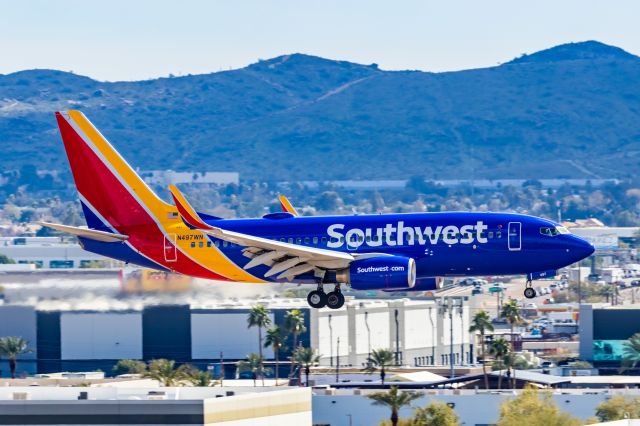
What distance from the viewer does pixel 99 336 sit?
467 feet

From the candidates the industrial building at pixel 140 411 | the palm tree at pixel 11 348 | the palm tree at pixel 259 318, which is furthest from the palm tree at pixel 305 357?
the industrial building at pixel 140 411

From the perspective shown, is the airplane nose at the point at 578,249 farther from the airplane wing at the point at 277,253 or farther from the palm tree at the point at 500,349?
the palm tree at the point at 500,349

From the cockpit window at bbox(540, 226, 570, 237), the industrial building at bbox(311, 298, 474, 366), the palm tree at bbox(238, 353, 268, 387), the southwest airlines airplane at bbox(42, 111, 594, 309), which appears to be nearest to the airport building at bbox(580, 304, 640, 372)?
the industrial building at bbox(311, 298, 474, 366)

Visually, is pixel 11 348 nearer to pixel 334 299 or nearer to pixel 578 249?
pixel 334 299

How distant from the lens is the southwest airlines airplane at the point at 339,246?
75500 millimetres

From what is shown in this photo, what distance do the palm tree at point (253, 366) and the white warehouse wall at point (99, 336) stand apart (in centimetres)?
961

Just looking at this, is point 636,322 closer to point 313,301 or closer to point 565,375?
point 565,375

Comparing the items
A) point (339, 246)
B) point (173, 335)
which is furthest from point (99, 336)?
point (339, 246)

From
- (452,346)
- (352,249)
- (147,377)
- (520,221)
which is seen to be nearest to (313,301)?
(352,249)

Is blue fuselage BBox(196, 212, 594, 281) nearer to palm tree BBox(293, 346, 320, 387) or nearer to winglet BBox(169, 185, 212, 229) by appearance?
winglet BBox(169, 185, 212, 229)

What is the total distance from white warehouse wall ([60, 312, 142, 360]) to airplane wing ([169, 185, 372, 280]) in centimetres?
6394

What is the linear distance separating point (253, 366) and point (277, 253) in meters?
59.8

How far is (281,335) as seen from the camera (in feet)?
450

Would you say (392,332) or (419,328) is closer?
(392,332)
